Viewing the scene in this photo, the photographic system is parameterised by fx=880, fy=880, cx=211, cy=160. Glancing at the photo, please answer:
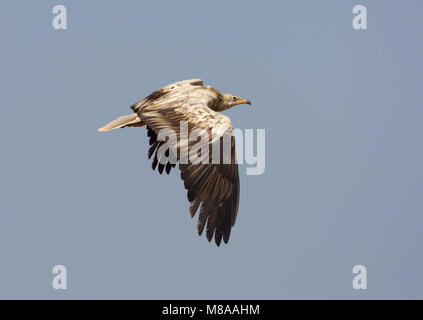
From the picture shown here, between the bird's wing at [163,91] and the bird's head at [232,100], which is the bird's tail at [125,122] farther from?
the bird's head at [232,100]

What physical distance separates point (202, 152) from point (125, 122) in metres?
3.23

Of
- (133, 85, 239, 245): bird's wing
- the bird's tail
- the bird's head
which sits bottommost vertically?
(133, 85, 239, 245): bird's wing

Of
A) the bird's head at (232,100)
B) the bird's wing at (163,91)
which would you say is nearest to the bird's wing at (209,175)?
the bird's wing at (163,91)

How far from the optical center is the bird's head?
17.1 meters

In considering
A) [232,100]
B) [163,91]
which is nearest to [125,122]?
[163,91]

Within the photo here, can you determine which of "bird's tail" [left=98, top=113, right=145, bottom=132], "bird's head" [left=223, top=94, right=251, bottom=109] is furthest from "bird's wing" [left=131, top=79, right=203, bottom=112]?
"bird's head" [left=223, top=94, right=251, bottom=109]

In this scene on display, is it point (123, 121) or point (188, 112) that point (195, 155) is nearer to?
point (188, 112)

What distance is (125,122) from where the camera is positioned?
16156 millimetres

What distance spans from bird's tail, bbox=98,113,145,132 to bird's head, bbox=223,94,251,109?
183 centimetres

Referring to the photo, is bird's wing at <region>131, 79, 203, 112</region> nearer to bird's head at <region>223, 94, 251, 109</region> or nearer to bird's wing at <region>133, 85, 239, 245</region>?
bird's head at <region>223, 94, 251, 109</region>

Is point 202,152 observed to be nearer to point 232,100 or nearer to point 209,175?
point 209,175

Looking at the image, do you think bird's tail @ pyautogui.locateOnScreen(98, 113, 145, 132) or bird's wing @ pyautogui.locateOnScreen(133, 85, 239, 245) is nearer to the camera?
bird's wing @ pyautogui.locateOnScreen(133, 85, 239, 245)

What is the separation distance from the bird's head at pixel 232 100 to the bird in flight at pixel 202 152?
0.91 meters

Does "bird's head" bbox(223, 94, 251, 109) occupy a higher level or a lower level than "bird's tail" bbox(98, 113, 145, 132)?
higher
